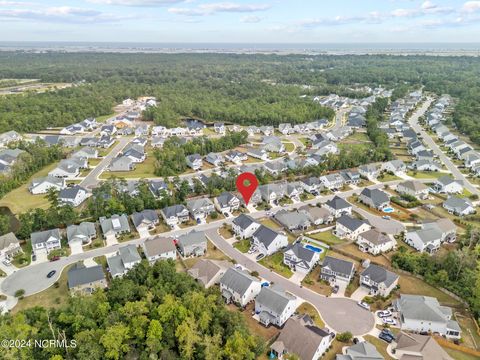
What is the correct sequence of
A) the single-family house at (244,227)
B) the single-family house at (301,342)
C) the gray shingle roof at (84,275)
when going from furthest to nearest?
the single-family house at (244,227) < the gray shingle roof at (84,275) < the single-family house at (301,342)

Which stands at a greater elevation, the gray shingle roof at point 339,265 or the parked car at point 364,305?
the gray shingle roof at point 339,265

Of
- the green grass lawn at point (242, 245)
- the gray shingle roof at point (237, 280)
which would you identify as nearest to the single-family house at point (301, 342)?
the gray shingle roof at point (237, 280)

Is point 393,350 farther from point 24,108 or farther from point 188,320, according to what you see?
point 24,108

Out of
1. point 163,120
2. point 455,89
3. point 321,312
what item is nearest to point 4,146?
point 163,120

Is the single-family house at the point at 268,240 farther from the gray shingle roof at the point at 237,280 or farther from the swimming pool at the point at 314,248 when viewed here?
the gray shingle roof at the point at 237,280

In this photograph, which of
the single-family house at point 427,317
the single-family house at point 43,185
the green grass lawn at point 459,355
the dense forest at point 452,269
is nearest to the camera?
the green grass lawn at point 459,355

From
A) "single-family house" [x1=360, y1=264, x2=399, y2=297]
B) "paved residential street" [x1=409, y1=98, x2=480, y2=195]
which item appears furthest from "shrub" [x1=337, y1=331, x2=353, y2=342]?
"paved residential street" [x1=409, y1=98, x2=480, y2=195]

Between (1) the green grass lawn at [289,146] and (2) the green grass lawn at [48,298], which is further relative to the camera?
(1) the green grass lawn at [289,146]
